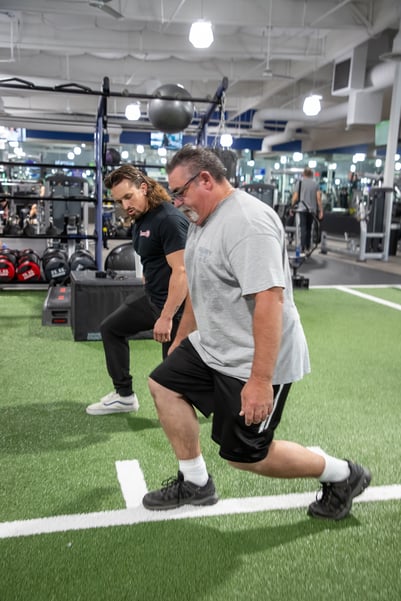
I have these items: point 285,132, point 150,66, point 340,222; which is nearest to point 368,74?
point 150,66

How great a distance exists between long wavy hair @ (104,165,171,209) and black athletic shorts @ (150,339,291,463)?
1.02 metres

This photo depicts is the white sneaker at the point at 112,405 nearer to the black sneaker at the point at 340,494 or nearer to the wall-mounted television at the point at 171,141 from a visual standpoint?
the black sneaker at the point at 340,494

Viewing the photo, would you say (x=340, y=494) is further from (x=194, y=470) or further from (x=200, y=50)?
(x=200, y=50)

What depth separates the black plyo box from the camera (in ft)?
15.3

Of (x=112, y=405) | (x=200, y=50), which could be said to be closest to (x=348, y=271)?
(x=200, y=50)

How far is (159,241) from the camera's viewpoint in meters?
2.70

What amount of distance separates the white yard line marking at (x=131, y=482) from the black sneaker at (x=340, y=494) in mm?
740

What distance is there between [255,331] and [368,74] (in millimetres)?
11493

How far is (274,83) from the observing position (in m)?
15.9

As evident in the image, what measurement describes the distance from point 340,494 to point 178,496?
2.13 feet

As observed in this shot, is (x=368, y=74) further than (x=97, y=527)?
Yes

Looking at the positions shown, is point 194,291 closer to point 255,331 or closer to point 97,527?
point 255,331

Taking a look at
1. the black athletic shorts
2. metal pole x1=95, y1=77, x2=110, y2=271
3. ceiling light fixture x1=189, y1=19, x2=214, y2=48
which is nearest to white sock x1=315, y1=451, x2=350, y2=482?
the black athletic shorts

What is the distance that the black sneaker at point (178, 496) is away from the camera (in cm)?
221
